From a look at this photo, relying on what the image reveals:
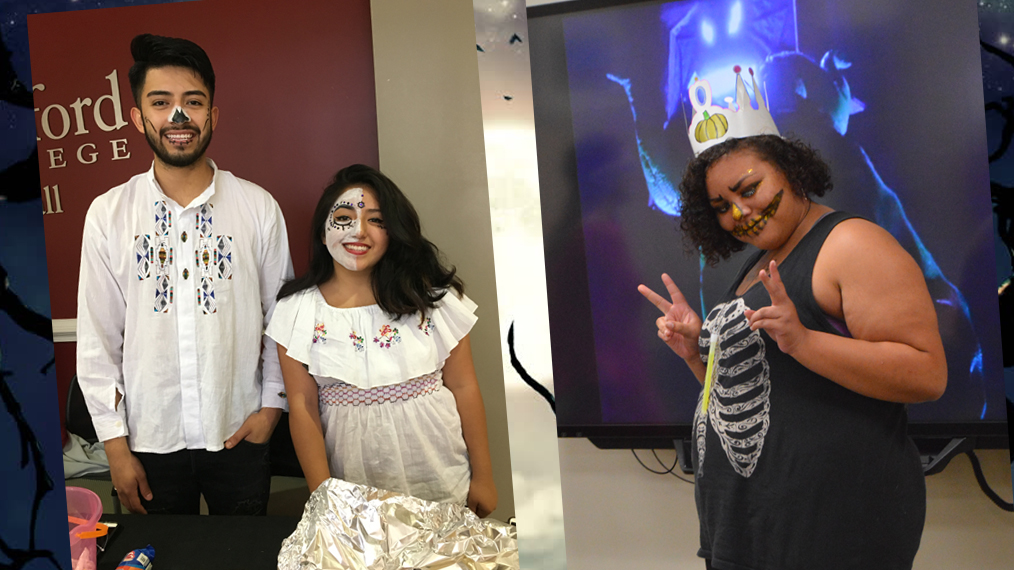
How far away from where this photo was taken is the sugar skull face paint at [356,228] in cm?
135

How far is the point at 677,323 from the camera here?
123 centimetres

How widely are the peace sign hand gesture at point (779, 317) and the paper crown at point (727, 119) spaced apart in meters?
0.25

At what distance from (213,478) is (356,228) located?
65cm

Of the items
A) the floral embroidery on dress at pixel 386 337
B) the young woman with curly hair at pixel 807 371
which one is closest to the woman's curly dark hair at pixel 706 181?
the young woman with curly hair at pixel 807 371

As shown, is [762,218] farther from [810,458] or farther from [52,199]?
[52,199]

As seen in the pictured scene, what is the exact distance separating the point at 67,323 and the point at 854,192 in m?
1.63

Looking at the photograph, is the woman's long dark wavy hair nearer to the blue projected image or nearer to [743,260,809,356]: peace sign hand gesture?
the blue projected image

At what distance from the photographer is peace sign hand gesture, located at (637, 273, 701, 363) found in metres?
1.22

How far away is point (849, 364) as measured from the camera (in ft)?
3.62

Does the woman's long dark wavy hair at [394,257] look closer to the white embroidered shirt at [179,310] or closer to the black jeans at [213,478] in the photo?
the white embroidered shirt at [179,310]

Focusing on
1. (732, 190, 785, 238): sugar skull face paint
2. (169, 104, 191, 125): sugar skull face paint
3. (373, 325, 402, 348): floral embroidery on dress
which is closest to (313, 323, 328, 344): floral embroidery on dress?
(373, 325, 402, 348): floral embroidery on dress

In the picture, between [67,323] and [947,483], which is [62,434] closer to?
[67,323]

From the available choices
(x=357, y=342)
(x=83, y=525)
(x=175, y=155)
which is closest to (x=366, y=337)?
(x=357, y=342)

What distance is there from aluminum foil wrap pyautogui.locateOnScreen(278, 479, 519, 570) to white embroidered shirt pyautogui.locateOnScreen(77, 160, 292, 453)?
10.2 inches
